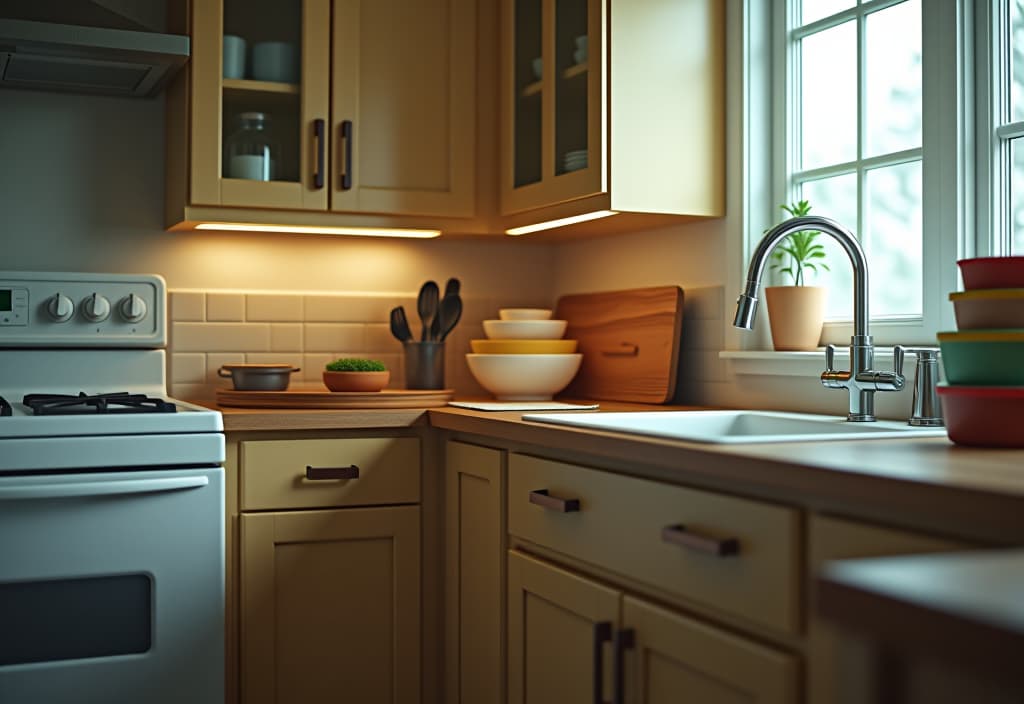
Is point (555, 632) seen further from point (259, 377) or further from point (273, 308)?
point (273, 308)

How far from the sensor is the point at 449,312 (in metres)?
2.96

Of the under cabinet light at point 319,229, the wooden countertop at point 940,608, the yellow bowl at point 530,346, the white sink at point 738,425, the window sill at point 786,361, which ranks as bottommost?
the wooden countertop at point 940,608

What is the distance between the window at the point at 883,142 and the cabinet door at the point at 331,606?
3.47ft

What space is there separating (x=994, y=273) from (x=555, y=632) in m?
0.91

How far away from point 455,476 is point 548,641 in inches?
21.3

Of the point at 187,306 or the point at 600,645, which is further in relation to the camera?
the point at 187,306

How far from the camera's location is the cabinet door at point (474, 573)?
2.16 m

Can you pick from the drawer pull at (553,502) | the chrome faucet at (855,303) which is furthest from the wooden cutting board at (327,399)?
the chrome faucet at (855,303)

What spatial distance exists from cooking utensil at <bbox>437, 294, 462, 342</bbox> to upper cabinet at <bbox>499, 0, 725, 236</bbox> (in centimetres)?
38

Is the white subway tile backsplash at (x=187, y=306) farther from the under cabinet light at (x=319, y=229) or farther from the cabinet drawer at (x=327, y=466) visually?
the cabinet drawer at (x=327, y=466)

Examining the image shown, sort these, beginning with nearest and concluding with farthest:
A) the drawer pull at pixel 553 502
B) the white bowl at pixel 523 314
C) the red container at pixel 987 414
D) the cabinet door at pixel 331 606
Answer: the red container at pixel 987 414 → the drawer pull at pixel 553 502 → the cabinet door at pixel 331 606 → the white bowl at pixel 523 314

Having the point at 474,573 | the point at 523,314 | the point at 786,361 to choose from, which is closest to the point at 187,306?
the point at 523,314

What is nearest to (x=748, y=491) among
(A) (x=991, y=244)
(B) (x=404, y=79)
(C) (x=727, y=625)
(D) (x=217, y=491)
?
(C) (x=727, y=625)

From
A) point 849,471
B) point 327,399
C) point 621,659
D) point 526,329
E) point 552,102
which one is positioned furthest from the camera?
point 526,329
